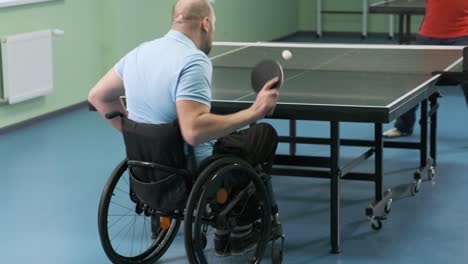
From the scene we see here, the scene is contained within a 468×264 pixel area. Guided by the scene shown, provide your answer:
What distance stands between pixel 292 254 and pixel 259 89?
0.83 metres

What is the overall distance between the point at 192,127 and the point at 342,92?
1.10m

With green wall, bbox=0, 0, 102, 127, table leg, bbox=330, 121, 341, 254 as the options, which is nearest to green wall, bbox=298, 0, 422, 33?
green wall, bbox=0, 0, 102, 127

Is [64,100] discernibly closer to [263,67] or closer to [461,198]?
[461,198]

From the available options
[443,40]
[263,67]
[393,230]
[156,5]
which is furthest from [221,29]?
[263,67]

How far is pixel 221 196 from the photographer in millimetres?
3521

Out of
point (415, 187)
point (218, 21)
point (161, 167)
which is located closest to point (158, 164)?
point (161, 167)

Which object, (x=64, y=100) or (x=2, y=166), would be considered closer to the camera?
(x=2, y=166)

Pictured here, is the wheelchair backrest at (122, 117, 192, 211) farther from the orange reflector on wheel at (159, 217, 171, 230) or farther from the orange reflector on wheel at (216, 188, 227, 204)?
the orange reflector on wheel at (159, 217, 171, 230)

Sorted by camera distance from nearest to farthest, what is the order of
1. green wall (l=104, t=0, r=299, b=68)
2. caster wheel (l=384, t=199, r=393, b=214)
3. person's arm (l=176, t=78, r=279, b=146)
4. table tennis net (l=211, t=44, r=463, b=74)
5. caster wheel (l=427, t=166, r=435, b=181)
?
person's arm (l=176, t=78, r=279, b=146) < caster wheel (l=384, t=199, r=393, b=214) < table tennis net (l=211, t=44, r=463, b=74) < caster wheel (l=427, t=166, r=435, b=181) < green wall (l=104, t=0, r=299, b=68)

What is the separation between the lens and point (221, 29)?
954 cm

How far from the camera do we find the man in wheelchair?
131 inches

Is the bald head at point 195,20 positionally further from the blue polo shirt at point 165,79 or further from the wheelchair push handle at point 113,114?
the wheelchair push handle at point 113,114

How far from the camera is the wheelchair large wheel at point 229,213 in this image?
332 centimetres

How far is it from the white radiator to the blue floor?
310mm
